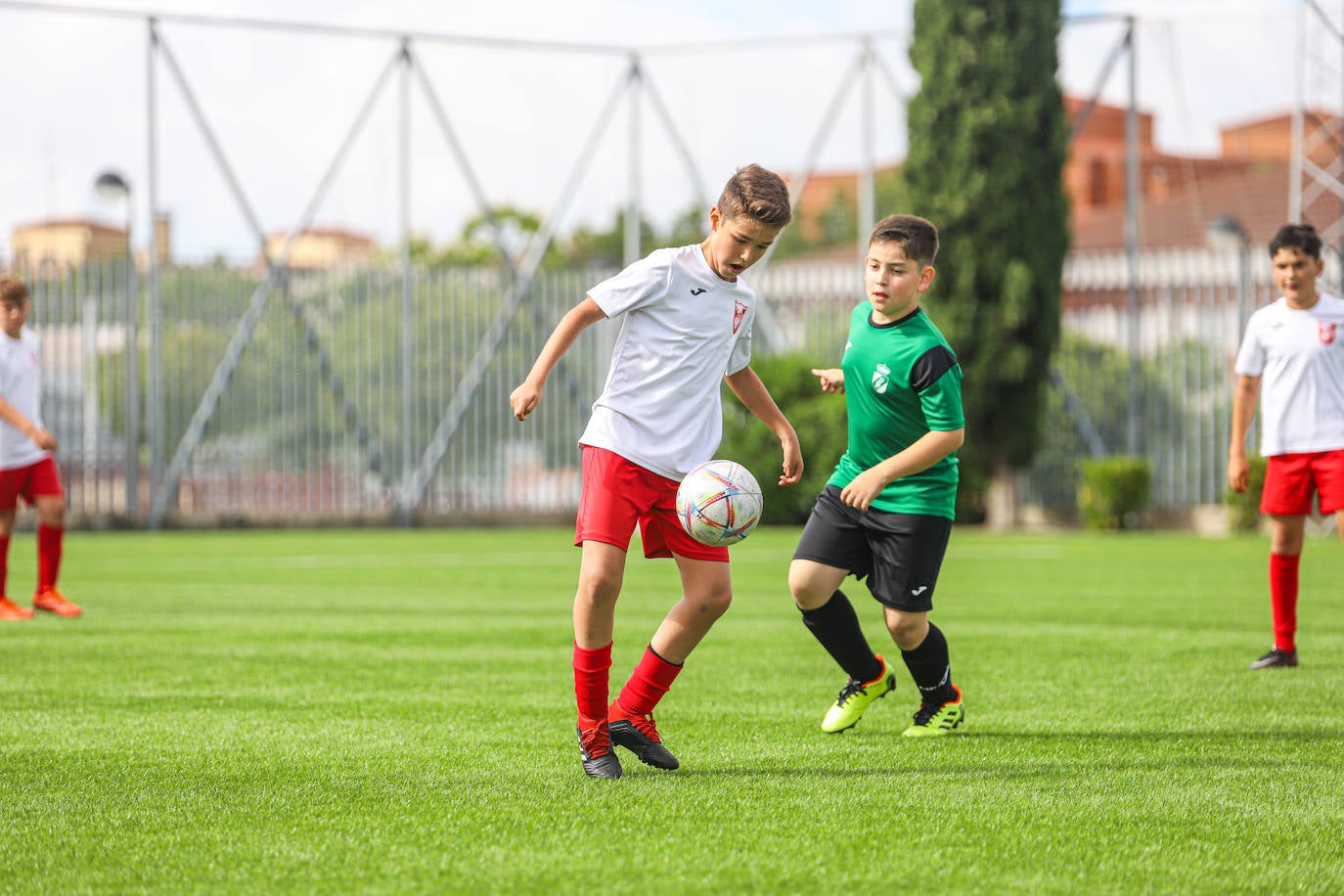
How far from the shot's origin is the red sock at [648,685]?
4.56 metres

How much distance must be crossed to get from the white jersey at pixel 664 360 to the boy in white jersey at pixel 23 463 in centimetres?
559

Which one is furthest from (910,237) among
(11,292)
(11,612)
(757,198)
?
(11,612)

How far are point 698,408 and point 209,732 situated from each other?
1.98m

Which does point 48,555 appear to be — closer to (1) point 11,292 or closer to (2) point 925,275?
(1) point 11,292

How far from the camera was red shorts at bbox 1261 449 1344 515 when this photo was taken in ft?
22.4

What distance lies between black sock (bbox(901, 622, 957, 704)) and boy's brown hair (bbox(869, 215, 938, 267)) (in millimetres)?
1270

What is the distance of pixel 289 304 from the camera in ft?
71.5

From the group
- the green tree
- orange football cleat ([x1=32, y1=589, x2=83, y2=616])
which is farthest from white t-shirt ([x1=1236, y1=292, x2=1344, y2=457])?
the green tree

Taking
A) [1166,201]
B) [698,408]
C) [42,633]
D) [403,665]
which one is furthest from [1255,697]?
[1166,201]

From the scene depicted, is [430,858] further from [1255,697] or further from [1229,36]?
[1229,36]

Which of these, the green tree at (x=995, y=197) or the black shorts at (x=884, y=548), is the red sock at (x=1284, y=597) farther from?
the green tree at (x=995, y=197)

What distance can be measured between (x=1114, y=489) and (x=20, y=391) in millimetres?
15231

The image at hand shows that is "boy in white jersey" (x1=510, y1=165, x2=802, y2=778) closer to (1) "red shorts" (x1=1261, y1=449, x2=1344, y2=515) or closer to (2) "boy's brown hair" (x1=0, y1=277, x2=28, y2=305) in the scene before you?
(1) "red shorts" (x1=1261, y1=449, x2=1344, y2=515)

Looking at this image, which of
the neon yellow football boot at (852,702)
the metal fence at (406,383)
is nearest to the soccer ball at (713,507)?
the neon yellow football boot at (852,702)
